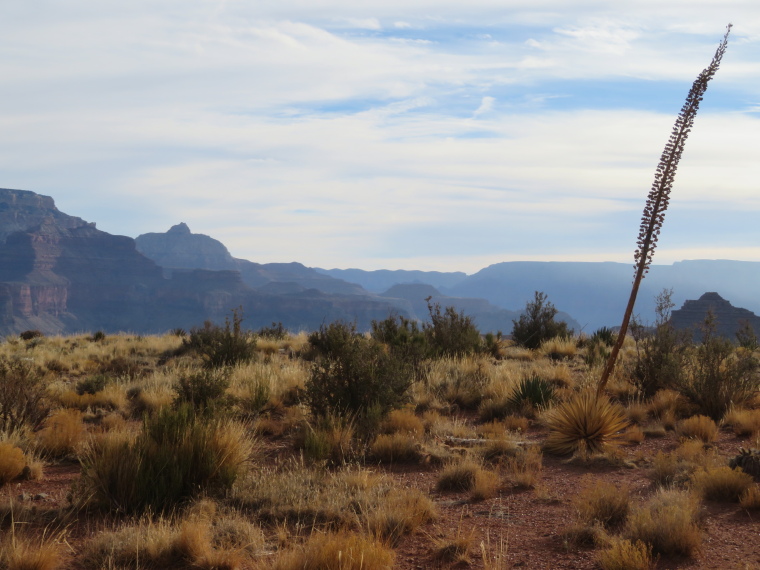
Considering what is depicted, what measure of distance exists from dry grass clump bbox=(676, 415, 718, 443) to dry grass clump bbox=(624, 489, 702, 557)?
4.23m

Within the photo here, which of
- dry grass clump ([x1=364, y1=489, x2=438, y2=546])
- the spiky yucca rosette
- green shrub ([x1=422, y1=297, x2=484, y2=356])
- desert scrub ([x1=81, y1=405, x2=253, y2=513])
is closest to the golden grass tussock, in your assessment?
dry grass clump ([x1=364, y1=489, x2=438, y2=546])

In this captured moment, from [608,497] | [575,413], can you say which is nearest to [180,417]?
[608,497]

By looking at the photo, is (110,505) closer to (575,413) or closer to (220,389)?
(220,389)

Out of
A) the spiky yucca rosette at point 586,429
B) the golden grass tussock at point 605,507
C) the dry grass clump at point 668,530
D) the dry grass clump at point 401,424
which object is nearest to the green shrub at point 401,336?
the dry grass clump at point 401,424

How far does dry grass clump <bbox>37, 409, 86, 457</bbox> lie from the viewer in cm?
920

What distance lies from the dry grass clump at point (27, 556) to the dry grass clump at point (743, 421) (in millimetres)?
9116

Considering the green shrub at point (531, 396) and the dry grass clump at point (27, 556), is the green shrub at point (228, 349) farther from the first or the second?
the dry grass clump at point (27, 556)

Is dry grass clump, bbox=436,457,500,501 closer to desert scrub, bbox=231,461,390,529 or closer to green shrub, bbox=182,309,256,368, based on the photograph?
desert scrub, bbox=231,461,390,529

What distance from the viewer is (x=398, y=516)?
624cm

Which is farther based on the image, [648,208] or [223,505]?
[648,208]

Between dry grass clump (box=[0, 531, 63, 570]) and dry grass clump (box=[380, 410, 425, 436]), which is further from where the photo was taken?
dry grass clump (box=[380, 410, 425, 436])

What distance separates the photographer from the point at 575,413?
31.1ft

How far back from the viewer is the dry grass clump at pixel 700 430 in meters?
9.79

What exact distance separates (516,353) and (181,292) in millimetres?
189283
